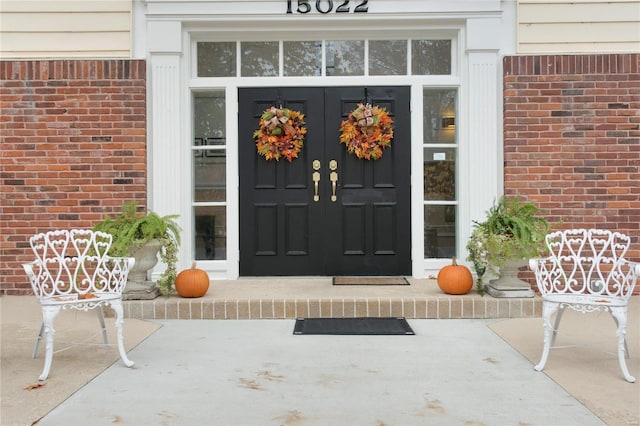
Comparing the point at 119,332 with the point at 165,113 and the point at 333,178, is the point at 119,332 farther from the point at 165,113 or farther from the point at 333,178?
the point at 333,178

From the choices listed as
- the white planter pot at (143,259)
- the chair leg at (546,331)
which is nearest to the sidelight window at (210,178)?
the white planter pot at (143,259)

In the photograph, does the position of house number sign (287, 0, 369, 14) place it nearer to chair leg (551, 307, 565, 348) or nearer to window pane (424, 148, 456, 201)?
window pane (424, 148, 456, 201)

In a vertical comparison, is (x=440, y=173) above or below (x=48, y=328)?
above

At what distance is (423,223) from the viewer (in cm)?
613

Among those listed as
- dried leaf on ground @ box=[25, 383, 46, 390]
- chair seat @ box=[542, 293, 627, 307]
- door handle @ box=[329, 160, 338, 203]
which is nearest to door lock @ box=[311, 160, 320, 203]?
door handle @ box=[329, 160, 338, 203]

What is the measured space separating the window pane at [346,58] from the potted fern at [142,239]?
2351 mm

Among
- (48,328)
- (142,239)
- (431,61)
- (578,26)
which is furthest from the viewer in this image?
(431,61)

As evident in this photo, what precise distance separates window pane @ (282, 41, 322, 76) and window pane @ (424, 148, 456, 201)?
1442mm

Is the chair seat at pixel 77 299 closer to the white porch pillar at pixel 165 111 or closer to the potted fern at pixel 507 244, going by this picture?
the white porch pillar at pixel 165 111

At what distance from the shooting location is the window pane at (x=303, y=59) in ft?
20.4

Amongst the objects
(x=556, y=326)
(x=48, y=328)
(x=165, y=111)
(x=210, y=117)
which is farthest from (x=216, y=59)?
(x=556, y=326)

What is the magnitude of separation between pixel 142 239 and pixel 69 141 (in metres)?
1.57

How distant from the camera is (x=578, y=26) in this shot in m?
5.87

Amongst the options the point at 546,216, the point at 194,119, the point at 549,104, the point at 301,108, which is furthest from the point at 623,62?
the point at 194,119
